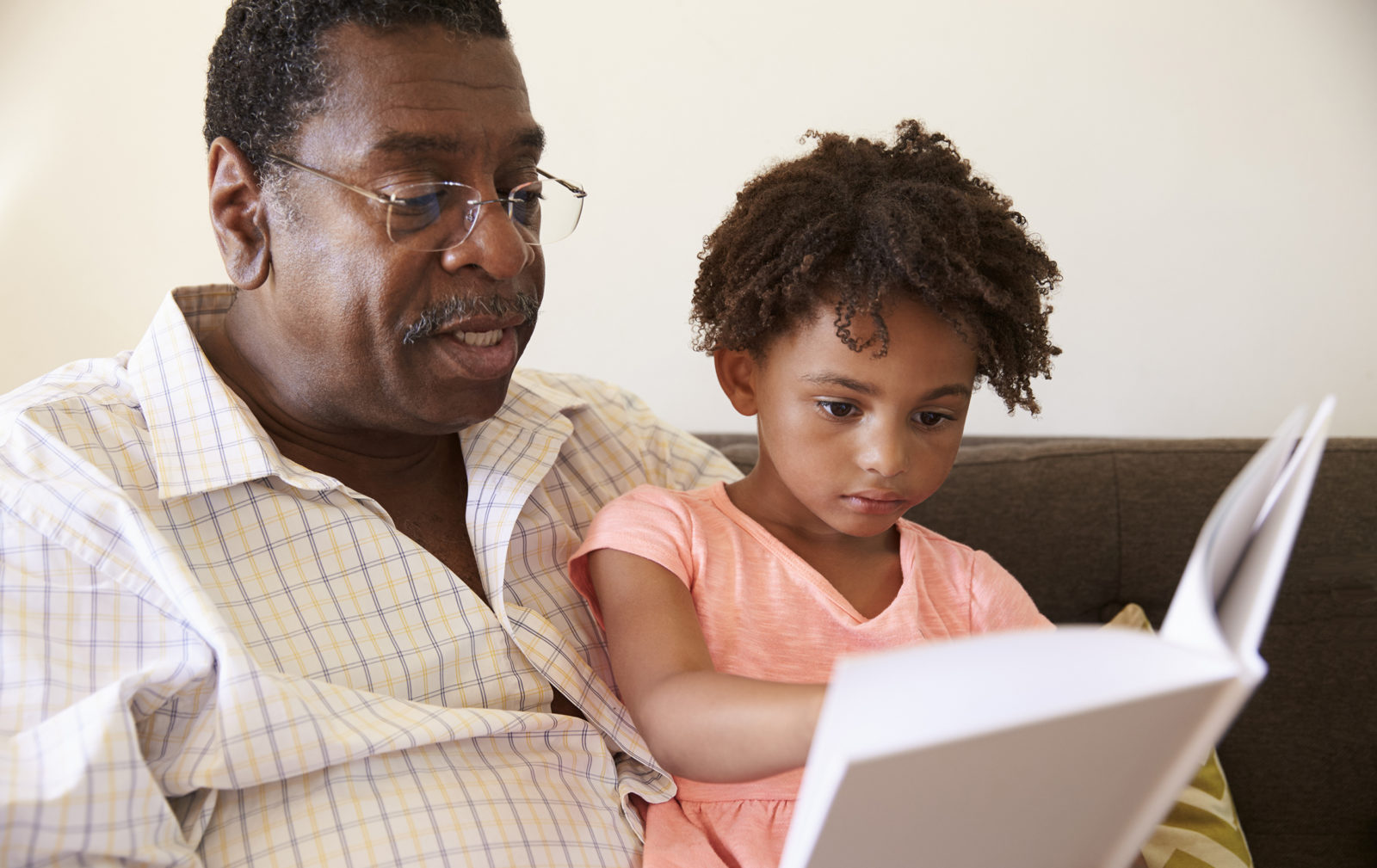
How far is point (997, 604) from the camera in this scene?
1393mm

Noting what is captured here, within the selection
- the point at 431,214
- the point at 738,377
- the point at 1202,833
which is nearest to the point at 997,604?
the point at 738,377

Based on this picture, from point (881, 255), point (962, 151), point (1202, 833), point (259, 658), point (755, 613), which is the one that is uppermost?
point (962, 151)

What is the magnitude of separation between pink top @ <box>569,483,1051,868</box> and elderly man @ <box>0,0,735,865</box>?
10 centimetres

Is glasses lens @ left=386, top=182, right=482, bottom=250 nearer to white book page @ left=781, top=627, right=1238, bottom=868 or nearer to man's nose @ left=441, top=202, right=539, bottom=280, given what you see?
man's nose @ left=441, top=202, right=539, bottom=280

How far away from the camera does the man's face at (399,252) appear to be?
1280mm

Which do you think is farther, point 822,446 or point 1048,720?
point 822,446

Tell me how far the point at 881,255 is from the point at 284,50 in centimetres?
76

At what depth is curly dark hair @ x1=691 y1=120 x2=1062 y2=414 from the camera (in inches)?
48.8

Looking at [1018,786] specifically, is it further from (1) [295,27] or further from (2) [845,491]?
(1) [295,27]

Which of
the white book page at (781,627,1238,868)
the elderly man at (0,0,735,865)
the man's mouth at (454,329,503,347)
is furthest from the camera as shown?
the man's mouth at (454,329,503,347)

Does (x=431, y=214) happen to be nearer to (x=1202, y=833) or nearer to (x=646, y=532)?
(x=646, y=532)

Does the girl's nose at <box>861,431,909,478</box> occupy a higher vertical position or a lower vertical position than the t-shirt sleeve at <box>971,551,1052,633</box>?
→ higher

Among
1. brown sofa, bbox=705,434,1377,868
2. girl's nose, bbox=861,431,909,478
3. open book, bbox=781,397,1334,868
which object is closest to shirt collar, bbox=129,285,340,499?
girl's nose, bbox=861,431,909,478

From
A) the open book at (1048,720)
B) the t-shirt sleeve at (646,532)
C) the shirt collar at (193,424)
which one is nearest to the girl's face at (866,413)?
the t-shirt sleeve at (646,532)
